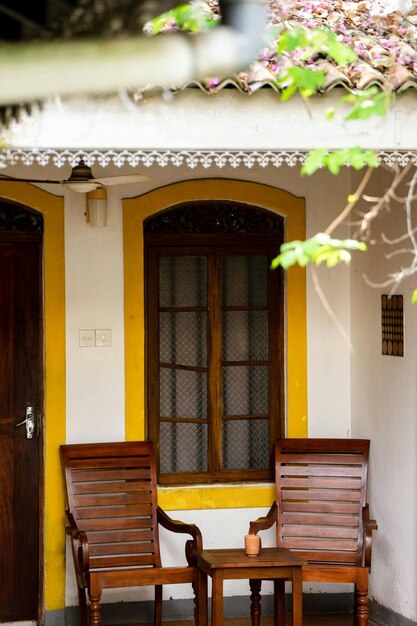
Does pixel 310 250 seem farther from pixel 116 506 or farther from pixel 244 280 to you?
pixel 244 280

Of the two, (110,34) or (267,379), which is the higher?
(110,34)

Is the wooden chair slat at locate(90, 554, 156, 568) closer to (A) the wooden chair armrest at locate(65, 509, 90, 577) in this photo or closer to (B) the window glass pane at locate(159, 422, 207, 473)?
(A) the wooden chair armrest at locate(65, 509, 90, 577)

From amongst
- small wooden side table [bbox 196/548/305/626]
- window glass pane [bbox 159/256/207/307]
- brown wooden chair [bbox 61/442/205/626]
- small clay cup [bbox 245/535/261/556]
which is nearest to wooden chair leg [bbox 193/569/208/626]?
small wooden side table [bbox 196/548/305/626]

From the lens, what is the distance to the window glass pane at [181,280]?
27.5 ft

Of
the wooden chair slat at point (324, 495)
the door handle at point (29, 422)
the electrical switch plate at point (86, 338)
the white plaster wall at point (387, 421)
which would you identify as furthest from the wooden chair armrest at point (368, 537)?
the door handle at point (29, 422)

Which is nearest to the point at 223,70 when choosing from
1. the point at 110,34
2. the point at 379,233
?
the point at 110,34

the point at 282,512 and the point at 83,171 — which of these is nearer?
the point at 83,171

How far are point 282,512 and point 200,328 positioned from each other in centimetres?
139

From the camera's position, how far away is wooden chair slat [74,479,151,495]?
7820 millimetres

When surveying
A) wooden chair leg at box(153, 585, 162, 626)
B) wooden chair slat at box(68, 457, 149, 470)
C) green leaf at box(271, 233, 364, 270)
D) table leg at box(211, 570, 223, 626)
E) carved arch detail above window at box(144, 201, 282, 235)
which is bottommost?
wooden chair leg at box(153, 585, 162, 626)

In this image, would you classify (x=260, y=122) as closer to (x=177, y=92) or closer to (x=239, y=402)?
A: (x=177, y=92)

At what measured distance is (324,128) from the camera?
588cm

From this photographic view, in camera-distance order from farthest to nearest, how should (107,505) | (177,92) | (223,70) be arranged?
(107,505), (177,92), (223,70)

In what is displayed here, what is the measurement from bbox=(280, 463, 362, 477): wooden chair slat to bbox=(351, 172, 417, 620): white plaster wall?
187 mm
